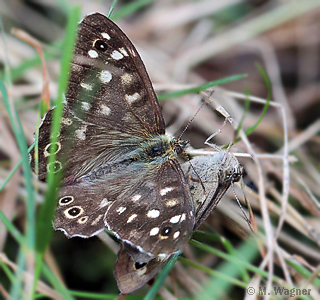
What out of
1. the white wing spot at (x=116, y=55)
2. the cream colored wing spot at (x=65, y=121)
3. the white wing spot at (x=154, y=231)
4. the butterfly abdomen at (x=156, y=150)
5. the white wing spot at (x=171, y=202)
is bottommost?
the white wing spot at (x=154, y=231)

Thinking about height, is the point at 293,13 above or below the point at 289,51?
above

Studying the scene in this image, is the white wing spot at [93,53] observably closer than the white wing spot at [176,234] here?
No

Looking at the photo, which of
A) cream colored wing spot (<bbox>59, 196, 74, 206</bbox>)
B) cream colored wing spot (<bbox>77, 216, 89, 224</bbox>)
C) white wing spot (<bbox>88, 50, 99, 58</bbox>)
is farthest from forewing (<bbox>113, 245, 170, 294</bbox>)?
white wing spot (<bbox>88, 50, 99, 58</bbox>)

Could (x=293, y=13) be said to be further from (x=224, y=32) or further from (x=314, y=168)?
(x=314, y=168)

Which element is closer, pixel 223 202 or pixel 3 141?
pixel 223 202

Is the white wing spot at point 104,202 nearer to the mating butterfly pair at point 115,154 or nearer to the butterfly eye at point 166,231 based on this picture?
the mating butterfly pair at point 115,154

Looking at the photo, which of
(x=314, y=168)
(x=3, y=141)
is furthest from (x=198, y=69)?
(x=3, y=141)

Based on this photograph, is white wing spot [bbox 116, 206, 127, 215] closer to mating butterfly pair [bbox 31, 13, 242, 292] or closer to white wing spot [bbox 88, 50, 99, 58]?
mating butterfly pair [bbox 31, 13, 242, 292]

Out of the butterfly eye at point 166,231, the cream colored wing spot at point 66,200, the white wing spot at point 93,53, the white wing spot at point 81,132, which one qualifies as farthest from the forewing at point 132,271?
the white wing spot at point 93,53
